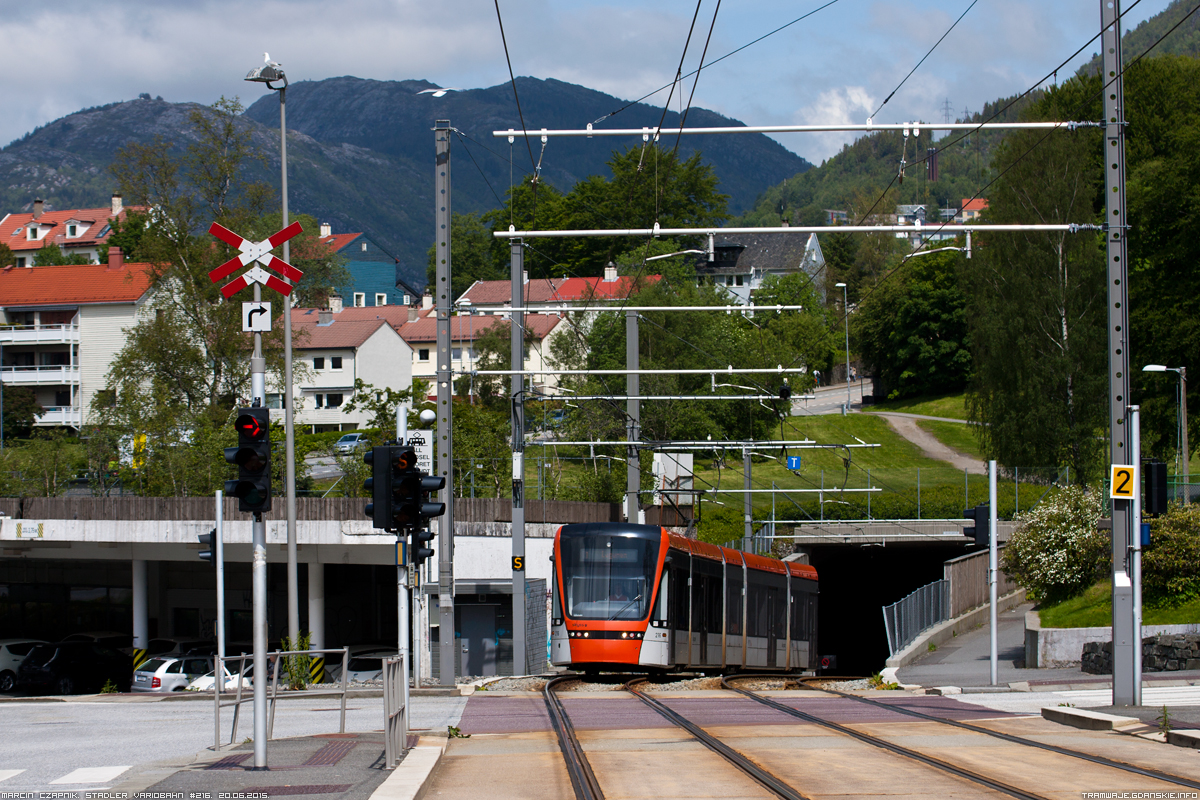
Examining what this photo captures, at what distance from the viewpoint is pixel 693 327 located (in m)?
62.5

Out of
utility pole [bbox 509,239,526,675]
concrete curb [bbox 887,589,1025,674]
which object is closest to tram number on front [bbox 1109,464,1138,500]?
concrete curb [bbox 887,589,1025,674]

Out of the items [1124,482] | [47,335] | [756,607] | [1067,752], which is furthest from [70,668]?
[47,335]

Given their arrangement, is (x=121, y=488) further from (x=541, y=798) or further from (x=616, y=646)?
(x=541, y=798)

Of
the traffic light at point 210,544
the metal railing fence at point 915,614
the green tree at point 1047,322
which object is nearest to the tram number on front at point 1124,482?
the metal railing fence at point 915,614

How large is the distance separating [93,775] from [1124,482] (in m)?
12.0

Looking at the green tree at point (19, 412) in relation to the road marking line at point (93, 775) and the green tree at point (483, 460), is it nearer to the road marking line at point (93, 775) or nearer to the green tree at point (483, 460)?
the green tree at point (483, 460)

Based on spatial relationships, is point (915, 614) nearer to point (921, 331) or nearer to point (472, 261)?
point (921, 331)

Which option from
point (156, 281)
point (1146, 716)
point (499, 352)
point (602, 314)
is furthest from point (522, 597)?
point (499, 352)

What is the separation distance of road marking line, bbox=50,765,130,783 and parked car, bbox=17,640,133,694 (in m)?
23.7

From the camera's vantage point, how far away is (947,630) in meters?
30.1

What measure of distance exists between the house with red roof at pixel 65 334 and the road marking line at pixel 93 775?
67.9 m

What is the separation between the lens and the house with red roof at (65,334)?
246 feet

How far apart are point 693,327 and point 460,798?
54.4 m

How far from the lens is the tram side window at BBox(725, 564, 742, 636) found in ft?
84.7
